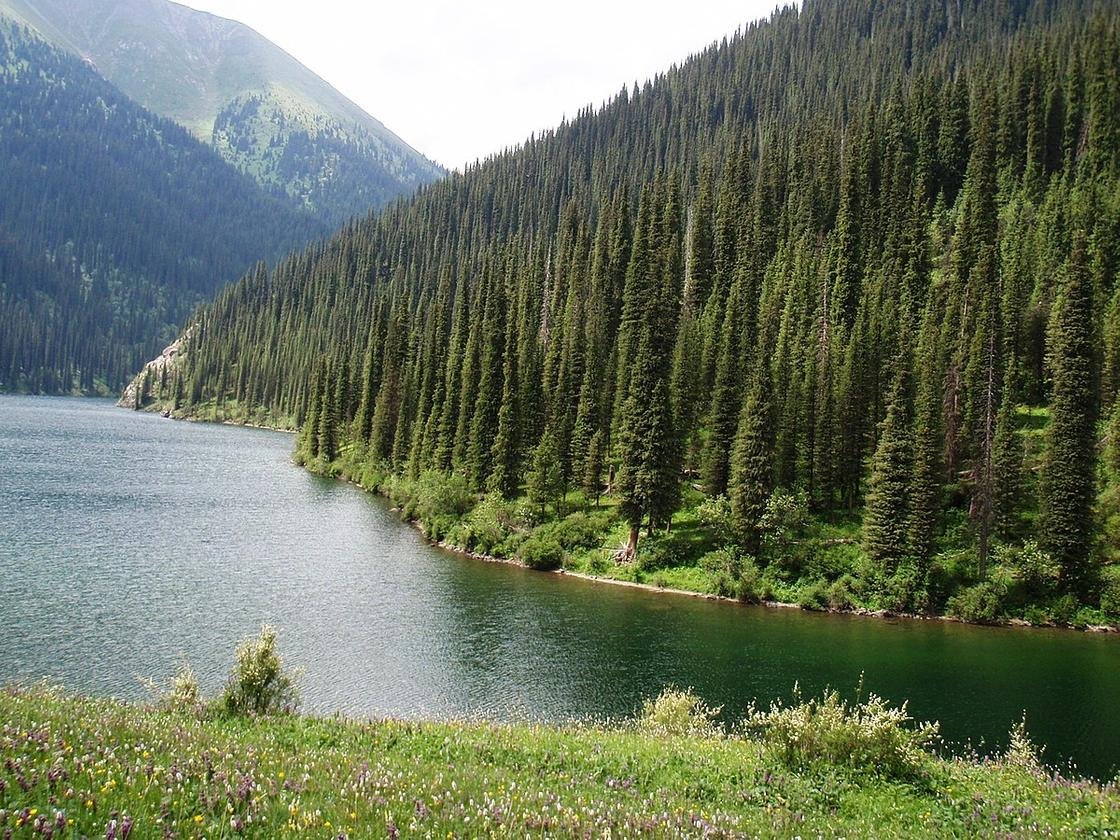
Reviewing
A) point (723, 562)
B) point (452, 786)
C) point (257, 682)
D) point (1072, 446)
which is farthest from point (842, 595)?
point (452, 786)

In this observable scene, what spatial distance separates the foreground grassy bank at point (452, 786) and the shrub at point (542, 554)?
156 feet

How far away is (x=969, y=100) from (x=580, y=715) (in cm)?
14253

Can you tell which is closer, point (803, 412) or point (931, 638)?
point (931, 638)

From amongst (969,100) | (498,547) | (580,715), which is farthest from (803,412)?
(969,100)

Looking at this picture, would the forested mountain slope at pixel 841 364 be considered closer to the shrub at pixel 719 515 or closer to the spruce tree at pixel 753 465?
the spruce tree at pixel 753 465

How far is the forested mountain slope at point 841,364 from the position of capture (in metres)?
61.8

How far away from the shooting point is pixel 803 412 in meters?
77.8

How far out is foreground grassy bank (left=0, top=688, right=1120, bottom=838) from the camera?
801cm

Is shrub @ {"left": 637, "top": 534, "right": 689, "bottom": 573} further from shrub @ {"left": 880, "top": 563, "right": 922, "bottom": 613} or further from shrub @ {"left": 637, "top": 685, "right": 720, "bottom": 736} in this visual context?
shrub @ {"left": 637, "top": 685, "right": 720, "bottom": 736}

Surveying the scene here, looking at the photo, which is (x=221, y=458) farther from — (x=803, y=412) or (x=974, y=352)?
(x=974, y=352)

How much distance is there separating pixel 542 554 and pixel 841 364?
42205mm

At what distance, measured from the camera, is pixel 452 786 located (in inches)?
434

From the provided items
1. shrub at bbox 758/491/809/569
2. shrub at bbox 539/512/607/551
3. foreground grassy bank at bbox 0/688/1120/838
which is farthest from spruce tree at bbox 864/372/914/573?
foreground grassy bank at bbox 0/688/1120/838

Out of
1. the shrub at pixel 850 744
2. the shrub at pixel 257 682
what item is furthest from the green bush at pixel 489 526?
the shrub at pixel 850 744
